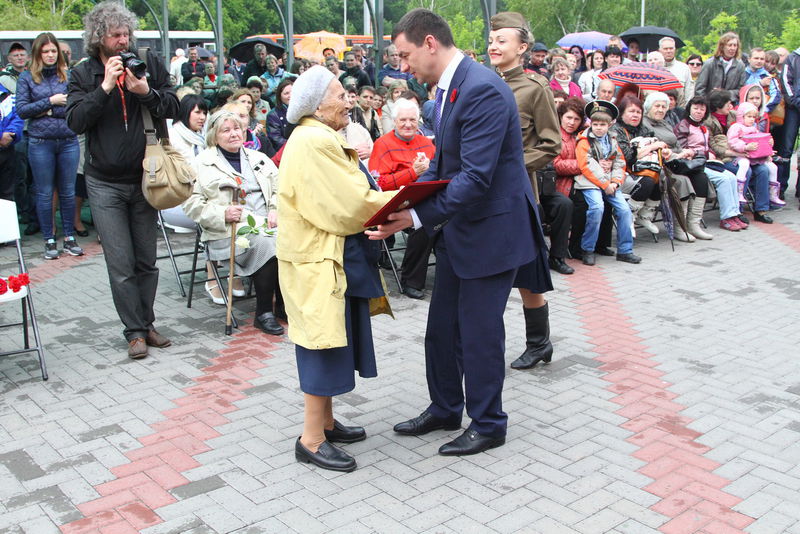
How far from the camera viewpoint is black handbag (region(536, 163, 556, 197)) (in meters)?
7.93

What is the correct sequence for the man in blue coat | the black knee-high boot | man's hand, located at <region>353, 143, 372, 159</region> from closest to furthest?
the black knee-high boot → man's hand, located at <region>353, 143, 372, 159</region> → the man in blue coat

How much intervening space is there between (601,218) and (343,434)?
479 cm

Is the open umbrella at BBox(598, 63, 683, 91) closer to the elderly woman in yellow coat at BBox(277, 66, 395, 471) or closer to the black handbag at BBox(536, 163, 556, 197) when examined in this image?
the black handbag at BBox(536, 163, 556, 197)

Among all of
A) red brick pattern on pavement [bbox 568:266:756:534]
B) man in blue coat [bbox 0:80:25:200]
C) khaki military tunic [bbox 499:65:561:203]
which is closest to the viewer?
red brick pattern on pavement [bbox 568:266:756:534]

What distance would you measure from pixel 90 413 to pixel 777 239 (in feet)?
25.6

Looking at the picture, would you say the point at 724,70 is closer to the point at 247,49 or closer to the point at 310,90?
the point at 247,49

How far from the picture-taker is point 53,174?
8.29 meters

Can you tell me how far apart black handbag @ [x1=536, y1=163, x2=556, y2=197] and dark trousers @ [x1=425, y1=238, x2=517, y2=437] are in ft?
12.9

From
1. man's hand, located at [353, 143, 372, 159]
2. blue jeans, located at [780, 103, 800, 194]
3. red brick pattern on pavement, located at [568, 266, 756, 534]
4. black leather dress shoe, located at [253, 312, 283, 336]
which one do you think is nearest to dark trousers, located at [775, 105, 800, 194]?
blue jeans, located at [780, 103, 800, 194]

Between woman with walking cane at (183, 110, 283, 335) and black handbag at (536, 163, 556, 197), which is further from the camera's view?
black handbag at (536, 163, 556, 197)

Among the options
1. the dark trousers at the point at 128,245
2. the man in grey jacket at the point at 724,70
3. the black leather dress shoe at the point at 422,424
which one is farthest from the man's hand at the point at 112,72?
the man in grey jacket at the point at 724,70

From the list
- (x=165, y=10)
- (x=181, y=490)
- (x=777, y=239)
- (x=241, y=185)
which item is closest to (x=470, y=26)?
(x=165, y=10)

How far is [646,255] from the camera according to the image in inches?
341

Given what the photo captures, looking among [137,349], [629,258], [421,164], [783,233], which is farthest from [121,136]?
[783,233]
